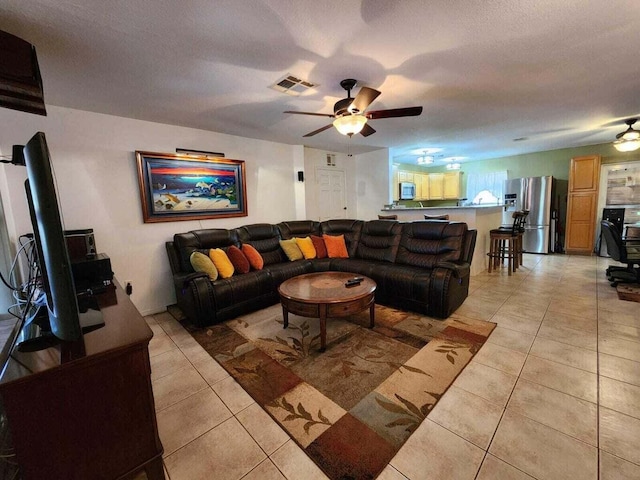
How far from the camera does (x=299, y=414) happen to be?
65.4 inches

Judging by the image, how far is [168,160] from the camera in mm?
3506

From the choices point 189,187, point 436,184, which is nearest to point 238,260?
point 189,187

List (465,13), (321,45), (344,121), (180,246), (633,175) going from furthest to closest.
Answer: (633,175) < (180,246) < (344,121) < (321,45) < (465,13)

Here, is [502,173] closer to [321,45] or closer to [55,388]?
[321,45]

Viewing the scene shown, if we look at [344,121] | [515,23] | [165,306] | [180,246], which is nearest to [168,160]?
[180,246]

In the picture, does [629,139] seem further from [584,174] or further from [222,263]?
[222,263]

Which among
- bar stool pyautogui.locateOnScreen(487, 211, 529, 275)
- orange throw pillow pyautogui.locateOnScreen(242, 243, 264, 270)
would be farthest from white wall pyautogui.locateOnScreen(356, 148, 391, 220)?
orange throw pillow pyautogui.locateOnScreen(242, 243, 264, 270)

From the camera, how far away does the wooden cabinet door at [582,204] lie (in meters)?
5.64

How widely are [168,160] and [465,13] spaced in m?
3.47

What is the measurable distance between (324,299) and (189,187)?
8.61 feet

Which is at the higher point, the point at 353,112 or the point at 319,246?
the point at 353,112

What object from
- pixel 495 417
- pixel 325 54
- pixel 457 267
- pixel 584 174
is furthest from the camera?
pixel 584 174

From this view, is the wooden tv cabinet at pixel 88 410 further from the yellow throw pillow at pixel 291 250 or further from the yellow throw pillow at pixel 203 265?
the yellow throw pillow at pixel 291 250

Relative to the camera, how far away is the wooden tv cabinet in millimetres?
965
